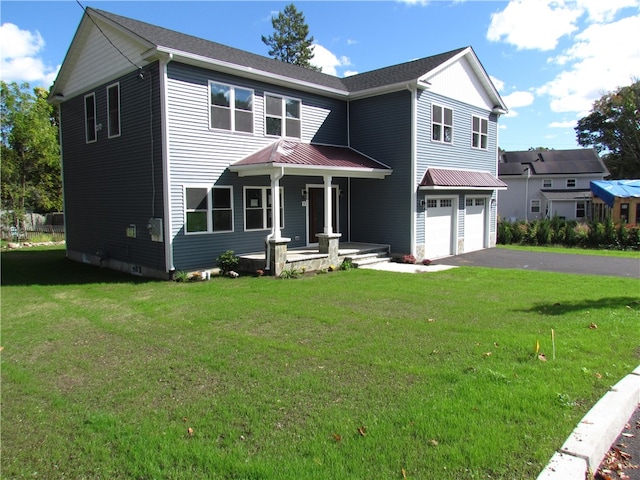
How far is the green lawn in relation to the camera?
3363 mm

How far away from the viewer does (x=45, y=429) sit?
3871 mm

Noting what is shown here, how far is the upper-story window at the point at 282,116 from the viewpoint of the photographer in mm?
14016

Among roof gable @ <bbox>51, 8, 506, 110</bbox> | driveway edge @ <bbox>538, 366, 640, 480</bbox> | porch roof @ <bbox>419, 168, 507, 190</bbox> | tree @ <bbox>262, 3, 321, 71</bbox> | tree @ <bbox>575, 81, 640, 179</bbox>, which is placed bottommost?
driveway edge @ <bbox>538, 366, 640, 480</bbox>

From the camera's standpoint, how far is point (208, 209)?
1260 centimetres

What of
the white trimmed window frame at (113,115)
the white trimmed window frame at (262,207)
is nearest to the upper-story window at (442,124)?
the white trimmed window frame at (262,207)

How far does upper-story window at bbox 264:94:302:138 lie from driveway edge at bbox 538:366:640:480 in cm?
1167

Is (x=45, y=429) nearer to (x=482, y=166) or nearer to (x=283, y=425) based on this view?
(x=283, y=425)

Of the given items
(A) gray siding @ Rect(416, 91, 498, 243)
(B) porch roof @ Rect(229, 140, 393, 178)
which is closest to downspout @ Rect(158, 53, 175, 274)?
(B) porch roof @ Rect(229, 140, 393, 178)

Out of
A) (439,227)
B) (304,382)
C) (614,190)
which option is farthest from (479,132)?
(304,382)

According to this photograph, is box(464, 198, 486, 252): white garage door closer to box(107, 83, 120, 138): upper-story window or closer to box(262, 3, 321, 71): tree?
box(107, 83, 120, 138): upper-story window

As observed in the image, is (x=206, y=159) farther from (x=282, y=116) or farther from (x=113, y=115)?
(x=113, y=115)

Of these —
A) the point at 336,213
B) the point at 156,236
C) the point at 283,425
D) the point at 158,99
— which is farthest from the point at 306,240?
the point at 283,425

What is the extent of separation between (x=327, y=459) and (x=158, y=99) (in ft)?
35.2

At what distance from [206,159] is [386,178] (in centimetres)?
631
